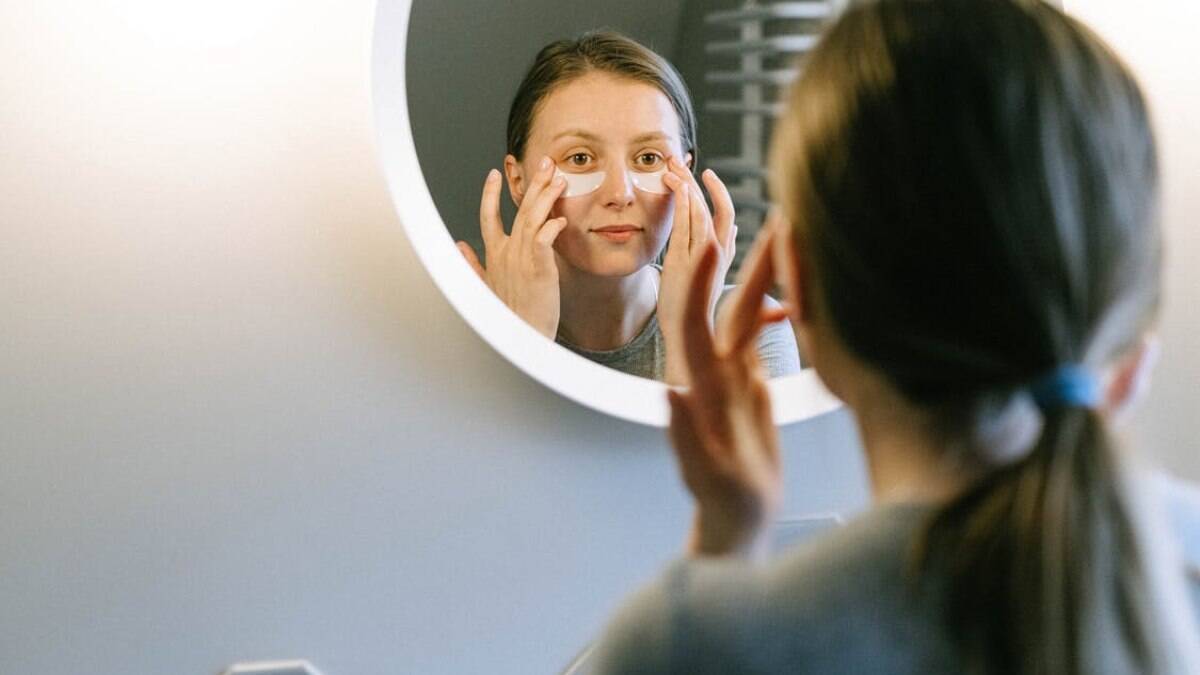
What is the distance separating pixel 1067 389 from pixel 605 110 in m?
0.80

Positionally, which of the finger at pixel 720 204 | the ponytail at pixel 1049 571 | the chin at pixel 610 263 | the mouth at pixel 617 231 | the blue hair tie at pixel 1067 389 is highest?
the finger at pixel 720 204

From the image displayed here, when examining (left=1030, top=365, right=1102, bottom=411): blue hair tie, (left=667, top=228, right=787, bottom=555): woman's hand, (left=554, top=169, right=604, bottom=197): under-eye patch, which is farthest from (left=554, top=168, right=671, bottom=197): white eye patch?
(left=1030, top=365, right=1102, bottom=411): blue hair tie

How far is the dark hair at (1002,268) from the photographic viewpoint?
490 mm

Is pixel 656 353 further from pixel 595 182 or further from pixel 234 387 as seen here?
pixel 234 387

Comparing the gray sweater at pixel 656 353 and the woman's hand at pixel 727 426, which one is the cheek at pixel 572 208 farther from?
the woman's hand at pixel 727 426

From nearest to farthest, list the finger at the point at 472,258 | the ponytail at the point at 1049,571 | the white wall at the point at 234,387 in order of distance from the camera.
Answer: the ponytail at the point at 1049,571 < the white wall at the point at 234,387 < the finger at the point at 472,258

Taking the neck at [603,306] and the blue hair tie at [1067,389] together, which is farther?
the neck at [603,306]

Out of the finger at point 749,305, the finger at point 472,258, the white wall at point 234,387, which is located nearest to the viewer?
the finger at point 749,305

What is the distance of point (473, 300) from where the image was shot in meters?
1.14

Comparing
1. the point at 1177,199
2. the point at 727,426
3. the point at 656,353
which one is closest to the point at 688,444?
the point at 727,426

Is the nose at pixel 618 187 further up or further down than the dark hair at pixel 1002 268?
further up

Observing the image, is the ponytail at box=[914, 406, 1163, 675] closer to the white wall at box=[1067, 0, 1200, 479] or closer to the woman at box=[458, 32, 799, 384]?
the woman at box=[458, 32, 799, 384]

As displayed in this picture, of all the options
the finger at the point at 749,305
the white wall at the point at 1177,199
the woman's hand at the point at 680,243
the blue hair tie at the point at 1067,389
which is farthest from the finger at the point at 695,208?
the blue hair tie at the point at 1067,389

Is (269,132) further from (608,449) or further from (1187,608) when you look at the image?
(1187,608)
